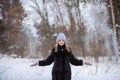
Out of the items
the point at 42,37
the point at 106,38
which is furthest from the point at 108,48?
the point at 42,37

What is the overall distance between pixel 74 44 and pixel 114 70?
13110 millimetres

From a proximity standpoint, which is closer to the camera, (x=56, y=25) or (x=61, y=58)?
(x=61, y=58)

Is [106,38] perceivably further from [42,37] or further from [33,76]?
[33,76]

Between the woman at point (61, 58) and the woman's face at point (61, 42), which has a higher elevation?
the woman's face at point (61, 42)

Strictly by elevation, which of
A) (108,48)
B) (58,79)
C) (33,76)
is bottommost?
(108,48)

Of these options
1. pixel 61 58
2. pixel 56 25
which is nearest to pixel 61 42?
pixel 61 58

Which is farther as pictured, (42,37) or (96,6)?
(42,37)

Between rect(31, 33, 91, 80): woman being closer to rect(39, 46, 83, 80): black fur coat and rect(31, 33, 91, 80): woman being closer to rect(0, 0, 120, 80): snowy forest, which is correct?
rect(39, 46, 83, 80): black fur coat

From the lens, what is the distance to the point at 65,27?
28.3 meters

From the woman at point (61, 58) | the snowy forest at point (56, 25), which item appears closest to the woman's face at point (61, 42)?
the woman at point (61, 58)

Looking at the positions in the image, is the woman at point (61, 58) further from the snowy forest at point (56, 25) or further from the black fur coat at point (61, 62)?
the snowy forest at point (56, 25)

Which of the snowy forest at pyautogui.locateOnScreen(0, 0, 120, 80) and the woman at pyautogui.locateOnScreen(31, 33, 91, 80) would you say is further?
the snowy forest at pyautogui.locateOnScreen(0, 0, 120, 80)

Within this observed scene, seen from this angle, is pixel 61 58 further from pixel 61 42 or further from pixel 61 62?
pixel 61 42

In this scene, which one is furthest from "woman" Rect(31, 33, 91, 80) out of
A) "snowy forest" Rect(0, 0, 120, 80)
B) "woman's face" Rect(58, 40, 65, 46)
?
"snowy forest" Rect(0, 0, 120, 80)
